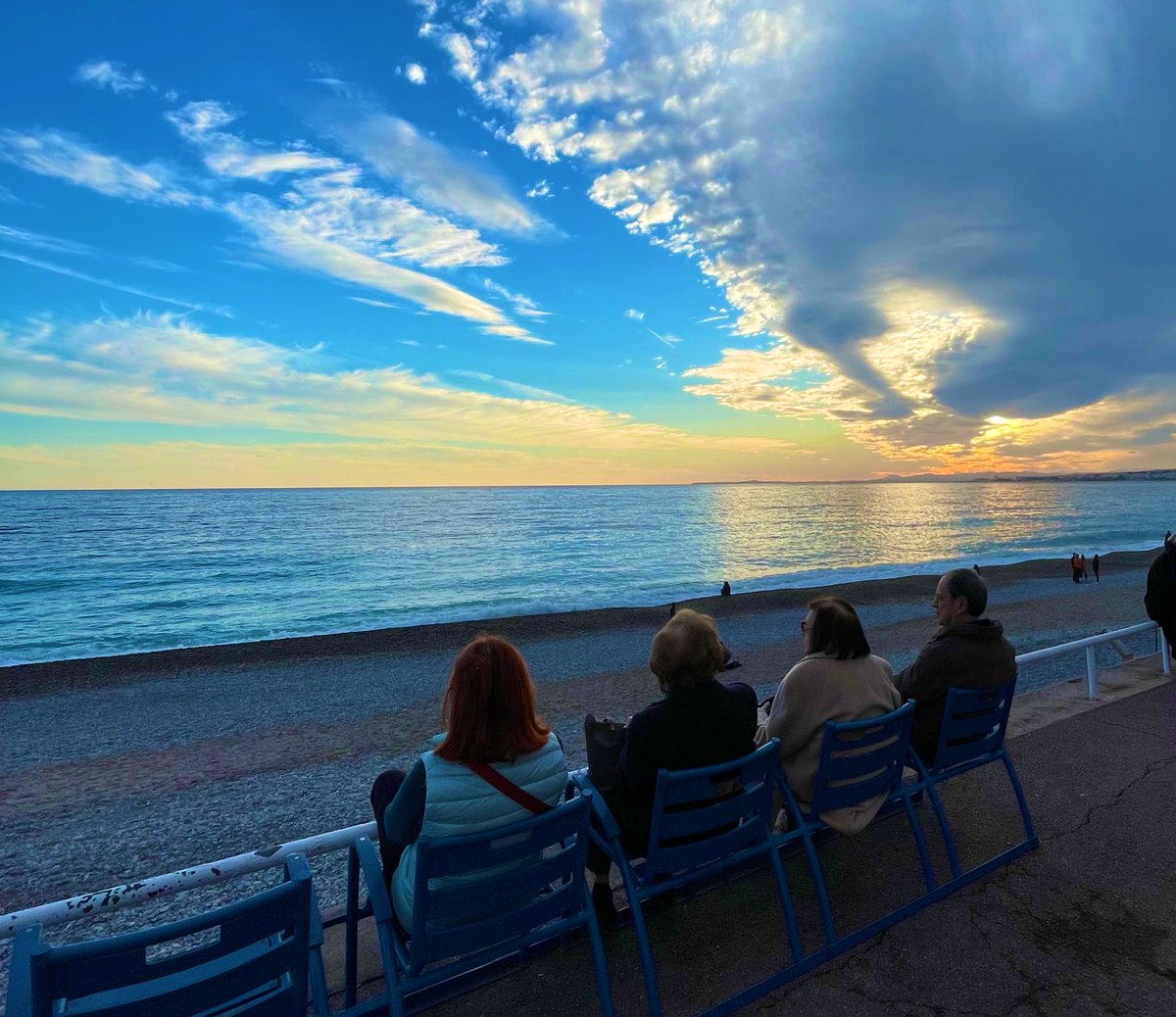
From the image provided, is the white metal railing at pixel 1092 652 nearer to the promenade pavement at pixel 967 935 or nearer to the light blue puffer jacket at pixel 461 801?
the promenade pavement at pixel 967 935

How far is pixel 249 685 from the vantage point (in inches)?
550

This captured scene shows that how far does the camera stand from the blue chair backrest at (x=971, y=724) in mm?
3389

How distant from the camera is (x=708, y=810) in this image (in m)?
2.61

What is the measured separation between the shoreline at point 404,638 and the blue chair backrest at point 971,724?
15424 mm

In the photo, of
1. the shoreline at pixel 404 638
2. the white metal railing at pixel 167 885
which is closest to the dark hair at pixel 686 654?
the white metal railing at pixel 167 885

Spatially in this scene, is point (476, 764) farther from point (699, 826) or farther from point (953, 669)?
point (953, 669)

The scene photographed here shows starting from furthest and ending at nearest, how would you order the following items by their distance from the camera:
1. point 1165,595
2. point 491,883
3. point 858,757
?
point 1165,595 < point 858,757 < point 491,883

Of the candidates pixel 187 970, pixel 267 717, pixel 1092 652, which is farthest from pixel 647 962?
pixel 267 717

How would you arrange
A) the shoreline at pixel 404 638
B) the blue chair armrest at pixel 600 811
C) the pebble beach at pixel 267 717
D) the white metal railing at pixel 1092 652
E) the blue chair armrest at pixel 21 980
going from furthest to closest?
the shoreline at pixel 404 638 → the pebble beach at pixel 267 717 → the white metal railing at pixel 1092 652 → the blue chair armrest at pixel 600 811 → the blue chair armrest at pixel 21 980

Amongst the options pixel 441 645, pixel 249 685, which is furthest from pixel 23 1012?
pixel 441 645

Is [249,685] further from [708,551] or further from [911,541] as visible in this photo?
[911,541]

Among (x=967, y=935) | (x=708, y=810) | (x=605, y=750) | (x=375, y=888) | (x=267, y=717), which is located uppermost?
(x=605, y=750)

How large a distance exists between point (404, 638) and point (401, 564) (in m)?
24.4

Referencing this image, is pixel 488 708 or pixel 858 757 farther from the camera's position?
pixel 858 757
